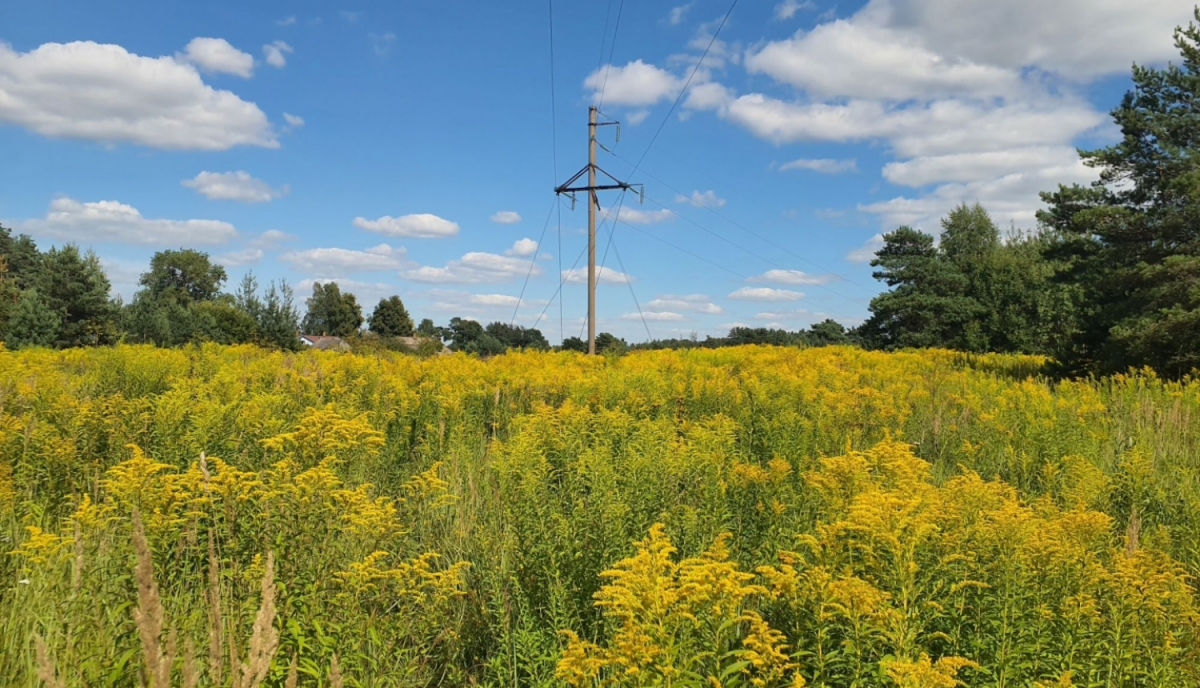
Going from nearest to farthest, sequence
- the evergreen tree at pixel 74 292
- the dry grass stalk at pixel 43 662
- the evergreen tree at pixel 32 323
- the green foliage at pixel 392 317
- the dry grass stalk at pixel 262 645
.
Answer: the dry grass stalk at pixel 43 662, the dry grass stalk at pixel 262 645, the evergreen tree at pixel 32 323, the evergreen tree at pixel 74 292, the green foliage at pixel 392 317

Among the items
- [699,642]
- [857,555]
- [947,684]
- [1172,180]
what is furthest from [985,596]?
[1172,180]

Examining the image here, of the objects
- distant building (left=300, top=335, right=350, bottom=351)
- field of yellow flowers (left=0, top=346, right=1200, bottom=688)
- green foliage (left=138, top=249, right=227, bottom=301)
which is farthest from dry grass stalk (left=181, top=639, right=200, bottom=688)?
green foliage (left=138, top=249, right=227, bottom=301)

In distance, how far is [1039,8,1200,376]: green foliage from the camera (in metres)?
14.1

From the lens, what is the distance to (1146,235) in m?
16.0

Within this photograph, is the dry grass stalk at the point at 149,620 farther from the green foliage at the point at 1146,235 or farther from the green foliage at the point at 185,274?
the green foliage at the point at 185,274

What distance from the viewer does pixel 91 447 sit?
182 inches

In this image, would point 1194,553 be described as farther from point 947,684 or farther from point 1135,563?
point 947,684

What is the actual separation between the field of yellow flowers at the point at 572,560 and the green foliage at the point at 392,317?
72510 millimetres

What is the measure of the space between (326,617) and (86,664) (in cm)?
77

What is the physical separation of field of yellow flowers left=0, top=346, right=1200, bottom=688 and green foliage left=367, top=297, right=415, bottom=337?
72.5 metres

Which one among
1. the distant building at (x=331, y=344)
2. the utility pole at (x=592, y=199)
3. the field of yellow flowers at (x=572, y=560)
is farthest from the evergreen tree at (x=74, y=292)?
the field of yellow flowers at (x=572, y=560)

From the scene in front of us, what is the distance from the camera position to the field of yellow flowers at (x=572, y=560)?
7.39 ft

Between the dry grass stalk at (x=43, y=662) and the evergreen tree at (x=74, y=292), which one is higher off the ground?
the evergreen tree at (x=74, y=292)

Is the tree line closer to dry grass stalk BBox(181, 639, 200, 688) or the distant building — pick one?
the distant building
